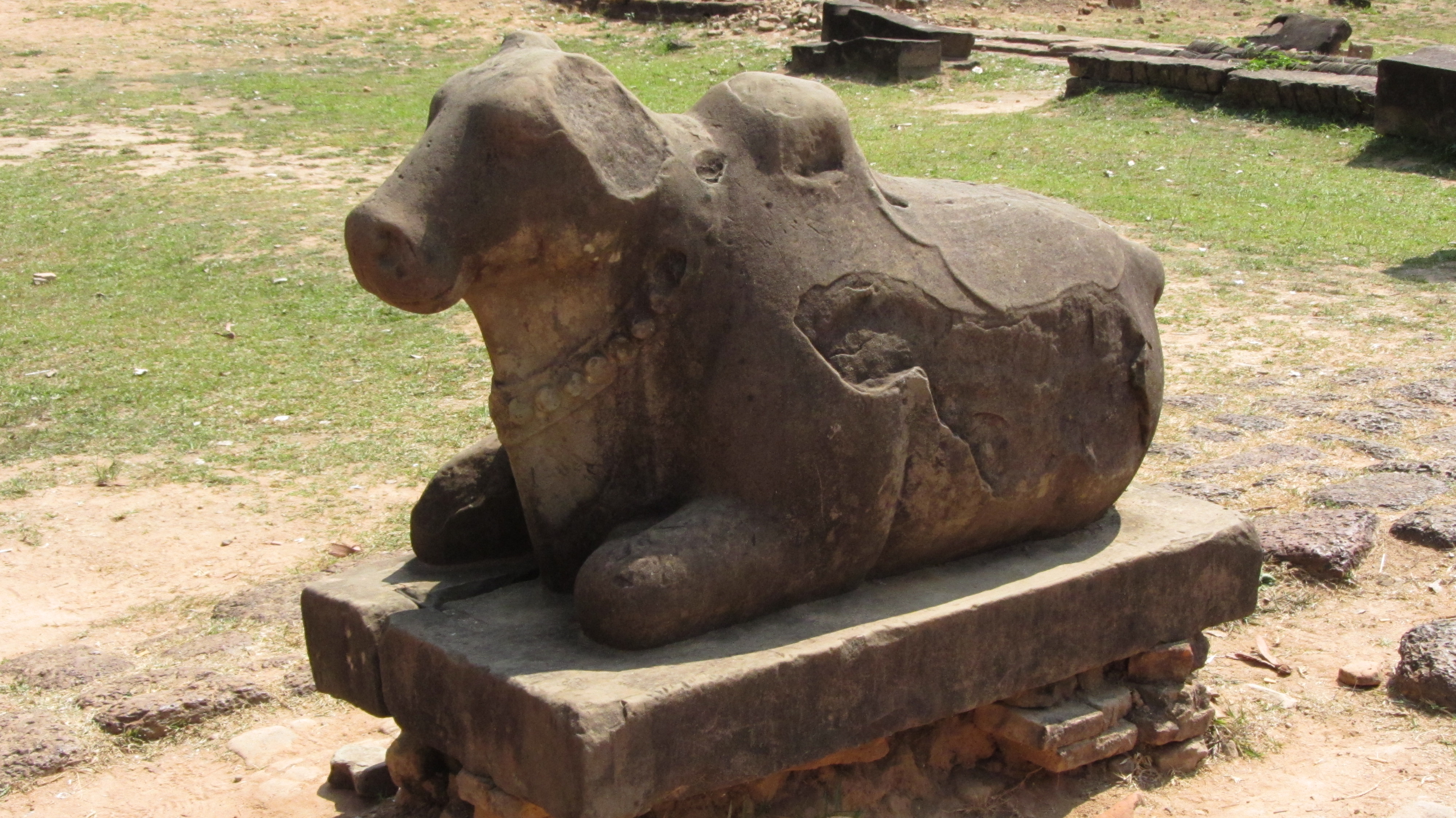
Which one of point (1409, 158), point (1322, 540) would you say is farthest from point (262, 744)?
point (1409, 158)

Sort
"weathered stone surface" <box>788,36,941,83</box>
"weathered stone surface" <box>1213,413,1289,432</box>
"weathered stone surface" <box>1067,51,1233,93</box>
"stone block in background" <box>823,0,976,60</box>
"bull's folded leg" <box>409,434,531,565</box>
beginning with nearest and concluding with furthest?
"bull's folded leg" <box>409,434,531,565</box>
"weathered stone surface" <box>1213,413,1289,432</box>
"weathered stone surface" <box>1067,51,1233,93</box>
"weathered stone surface" <box>788,36,941,83</box>
"stone block in background" <box>823,0,976,60</box>

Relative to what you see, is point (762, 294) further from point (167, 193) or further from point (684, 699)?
point (167, 193)

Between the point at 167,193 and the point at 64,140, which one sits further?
the point at 64,140

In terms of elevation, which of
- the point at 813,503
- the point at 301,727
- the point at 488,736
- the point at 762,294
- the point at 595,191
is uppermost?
the point at 595,191

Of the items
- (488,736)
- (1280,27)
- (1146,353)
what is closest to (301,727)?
(488,736)

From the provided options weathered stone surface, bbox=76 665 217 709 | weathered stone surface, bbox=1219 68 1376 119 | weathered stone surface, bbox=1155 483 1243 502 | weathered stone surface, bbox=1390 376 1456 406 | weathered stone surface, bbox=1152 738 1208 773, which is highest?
weathered stone surface, bbox=1219 68 1376 119

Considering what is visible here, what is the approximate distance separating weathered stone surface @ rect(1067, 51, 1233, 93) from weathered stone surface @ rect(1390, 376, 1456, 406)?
6.81m

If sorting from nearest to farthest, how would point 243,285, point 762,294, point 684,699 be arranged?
1. point 684,699
2. point 762,294
3. point 243,285

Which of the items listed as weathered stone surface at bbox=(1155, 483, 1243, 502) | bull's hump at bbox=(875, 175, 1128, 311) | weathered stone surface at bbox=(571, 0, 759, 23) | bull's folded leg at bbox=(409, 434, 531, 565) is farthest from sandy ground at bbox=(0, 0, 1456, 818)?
weathered stone surface at bbox=(571, 0, 759, 23)

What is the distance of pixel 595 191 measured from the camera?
2.76m

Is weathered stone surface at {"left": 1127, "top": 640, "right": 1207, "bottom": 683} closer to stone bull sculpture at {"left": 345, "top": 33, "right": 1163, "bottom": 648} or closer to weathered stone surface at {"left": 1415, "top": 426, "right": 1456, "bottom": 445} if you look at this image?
stone bull sculpture at {"left": 345, "top": 33, "right": 1163, "bottom": 648}

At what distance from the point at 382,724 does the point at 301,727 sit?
208 mm

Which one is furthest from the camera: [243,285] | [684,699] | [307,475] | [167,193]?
[167,193]

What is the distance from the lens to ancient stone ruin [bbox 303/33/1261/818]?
271cm
